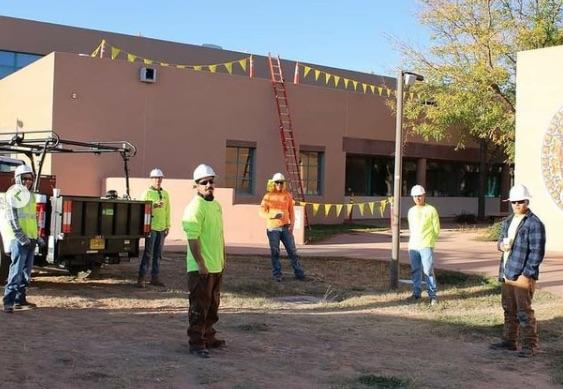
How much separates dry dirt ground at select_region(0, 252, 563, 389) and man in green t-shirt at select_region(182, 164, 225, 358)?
264 mm

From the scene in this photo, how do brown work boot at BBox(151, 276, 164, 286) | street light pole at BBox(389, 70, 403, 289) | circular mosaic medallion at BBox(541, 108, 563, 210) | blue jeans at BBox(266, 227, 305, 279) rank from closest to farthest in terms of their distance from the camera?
1. brown work boot at BBox(151, 276, 164, 286)
2. street light pole at BBox(389, 70, 403, 289)
3. blue jeans at BBox(266, 227, 305, 279)
4. circular mosaic medallion at BBox(541, 108, 563, 210)

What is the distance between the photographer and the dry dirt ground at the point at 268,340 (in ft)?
19.1

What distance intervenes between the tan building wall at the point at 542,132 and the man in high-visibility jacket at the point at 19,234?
41.9 feet

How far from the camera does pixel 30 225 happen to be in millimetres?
8359

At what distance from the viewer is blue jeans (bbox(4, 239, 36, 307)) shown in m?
8.15

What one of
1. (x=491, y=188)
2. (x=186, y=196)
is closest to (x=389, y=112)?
(x=491, y=188)

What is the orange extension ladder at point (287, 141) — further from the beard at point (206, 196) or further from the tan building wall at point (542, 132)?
the beard at point (206, 196)

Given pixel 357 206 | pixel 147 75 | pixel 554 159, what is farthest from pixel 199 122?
pixel 554 159

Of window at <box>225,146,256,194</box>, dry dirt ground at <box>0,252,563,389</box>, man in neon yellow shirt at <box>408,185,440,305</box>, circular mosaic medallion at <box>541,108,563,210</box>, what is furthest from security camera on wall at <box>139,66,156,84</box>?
man in neon yellow shirt at <box>408,185,440,305</box>

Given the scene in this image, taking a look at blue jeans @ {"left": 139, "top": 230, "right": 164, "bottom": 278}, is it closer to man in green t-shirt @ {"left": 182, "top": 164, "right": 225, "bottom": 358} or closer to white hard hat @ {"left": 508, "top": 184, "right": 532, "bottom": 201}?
man in green t-shirt @ {"left": 182, "top": 164, "right": 225, "bottom": 358}

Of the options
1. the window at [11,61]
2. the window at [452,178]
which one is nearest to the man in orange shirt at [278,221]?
the window at [452,178]

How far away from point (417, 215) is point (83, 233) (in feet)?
15.5

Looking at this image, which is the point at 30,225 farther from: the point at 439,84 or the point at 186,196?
the point at 439,84

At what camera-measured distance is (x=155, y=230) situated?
1046 cm
